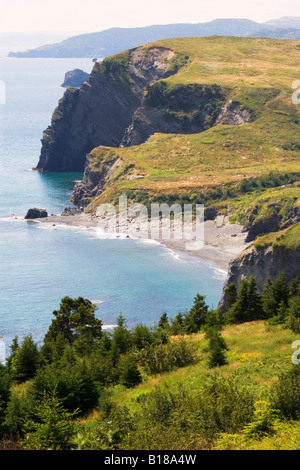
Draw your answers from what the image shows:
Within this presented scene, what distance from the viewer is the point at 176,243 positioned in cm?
13575

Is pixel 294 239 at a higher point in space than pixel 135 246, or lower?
higher

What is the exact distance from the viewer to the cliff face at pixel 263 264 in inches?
3467

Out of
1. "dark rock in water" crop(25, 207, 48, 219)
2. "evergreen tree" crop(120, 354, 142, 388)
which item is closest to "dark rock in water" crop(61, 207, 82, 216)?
"dark rock in water" crop(25, 207, 48, 219)

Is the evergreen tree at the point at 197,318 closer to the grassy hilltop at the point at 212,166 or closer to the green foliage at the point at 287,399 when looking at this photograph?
the green foliage at the point at 287,399

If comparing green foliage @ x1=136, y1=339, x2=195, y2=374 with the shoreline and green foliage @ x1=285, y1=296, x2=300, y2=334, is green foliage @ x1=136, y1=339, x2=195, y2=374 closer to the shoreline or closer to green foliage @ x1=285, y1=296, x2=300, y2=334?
green foliage @ x1=285, y1=296, x2=300, y2=334

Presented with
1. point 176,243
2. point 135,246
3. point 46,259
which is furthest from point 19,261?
point 176,243

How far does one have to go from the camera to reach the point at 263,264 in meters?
91.6

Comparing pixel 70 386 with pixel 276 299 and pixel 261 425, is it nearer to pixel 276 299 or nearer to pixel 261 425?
pixel 261 425

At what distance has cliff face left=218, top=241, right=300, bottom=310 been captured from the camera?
88062 mm

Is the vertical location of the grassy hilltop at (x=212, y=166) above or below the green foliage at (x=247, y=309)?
above

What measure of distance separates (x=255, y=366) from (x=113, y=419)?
12855 millimetres

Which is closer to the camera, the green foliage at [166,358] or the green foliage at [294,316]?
the green foliage at [166,358]

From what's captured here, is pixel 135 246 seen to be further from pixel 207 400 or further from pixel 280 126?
pixel 207 400

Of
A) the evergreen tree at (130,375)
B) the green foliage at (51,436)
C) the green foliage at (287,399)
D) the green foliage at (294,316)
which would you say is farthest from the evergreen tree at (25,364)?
the green foliage at (287,399)
